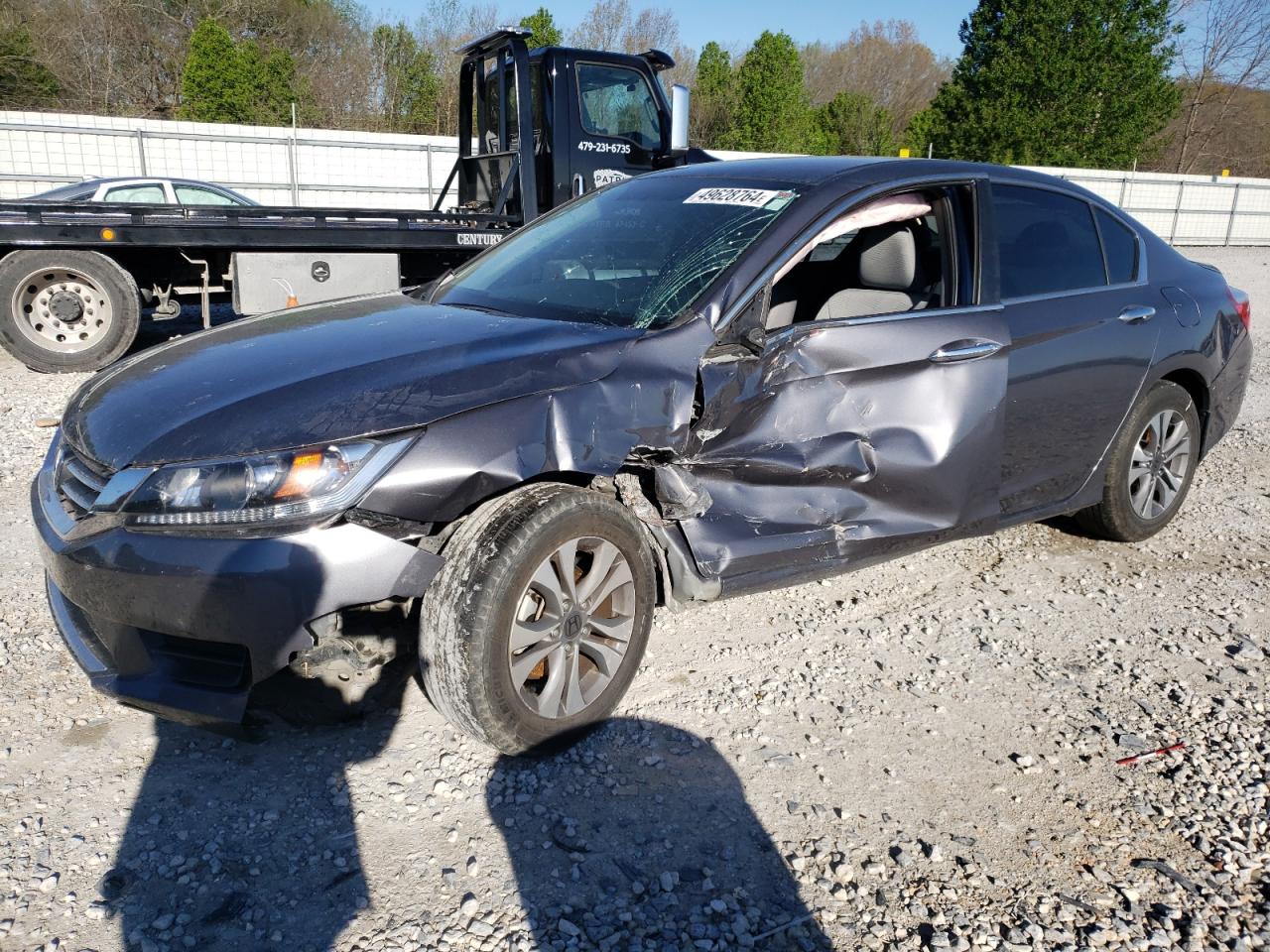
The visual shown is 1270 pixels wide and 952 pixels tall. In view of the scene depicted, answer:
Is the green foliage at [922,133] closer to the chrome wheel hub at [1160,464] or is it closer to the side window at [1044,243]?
the chrome wheel hub at [1160,464]

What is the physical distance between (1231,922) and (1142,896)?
184mm

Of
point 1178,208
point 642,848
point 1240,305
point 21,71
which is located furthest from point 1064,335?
point 21,71

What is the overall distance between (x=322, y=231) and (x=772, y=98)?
99.3 ft

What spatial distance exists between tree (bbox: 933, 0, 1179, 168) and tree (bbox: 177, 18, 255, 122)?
23.0 meters

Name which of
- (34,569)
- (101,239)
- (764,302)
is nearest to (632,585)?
(764,302)

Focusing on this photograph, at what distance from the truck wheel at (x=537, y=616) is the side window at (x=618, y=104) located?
249 inches

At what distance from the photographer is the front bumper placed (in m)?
2.46

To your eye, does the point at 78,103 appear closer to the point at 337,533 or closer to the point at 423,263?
the point at 423,263

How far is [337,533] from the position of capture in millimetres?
2498

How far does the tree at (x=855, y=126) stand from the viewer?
3681 centimetres

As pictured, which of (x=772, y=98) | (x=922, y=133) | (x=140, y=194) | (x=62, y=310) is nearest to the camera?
(x=62, y=310)

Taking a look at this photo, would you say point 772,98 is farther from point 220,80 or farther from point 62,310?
point 62,310

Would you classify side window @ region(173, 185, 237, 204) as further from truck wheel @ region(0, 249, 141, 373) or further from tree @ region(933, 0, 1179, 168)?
tree @ region(933, 0, 1179, 168)

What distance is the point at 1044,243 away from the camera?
403cm
